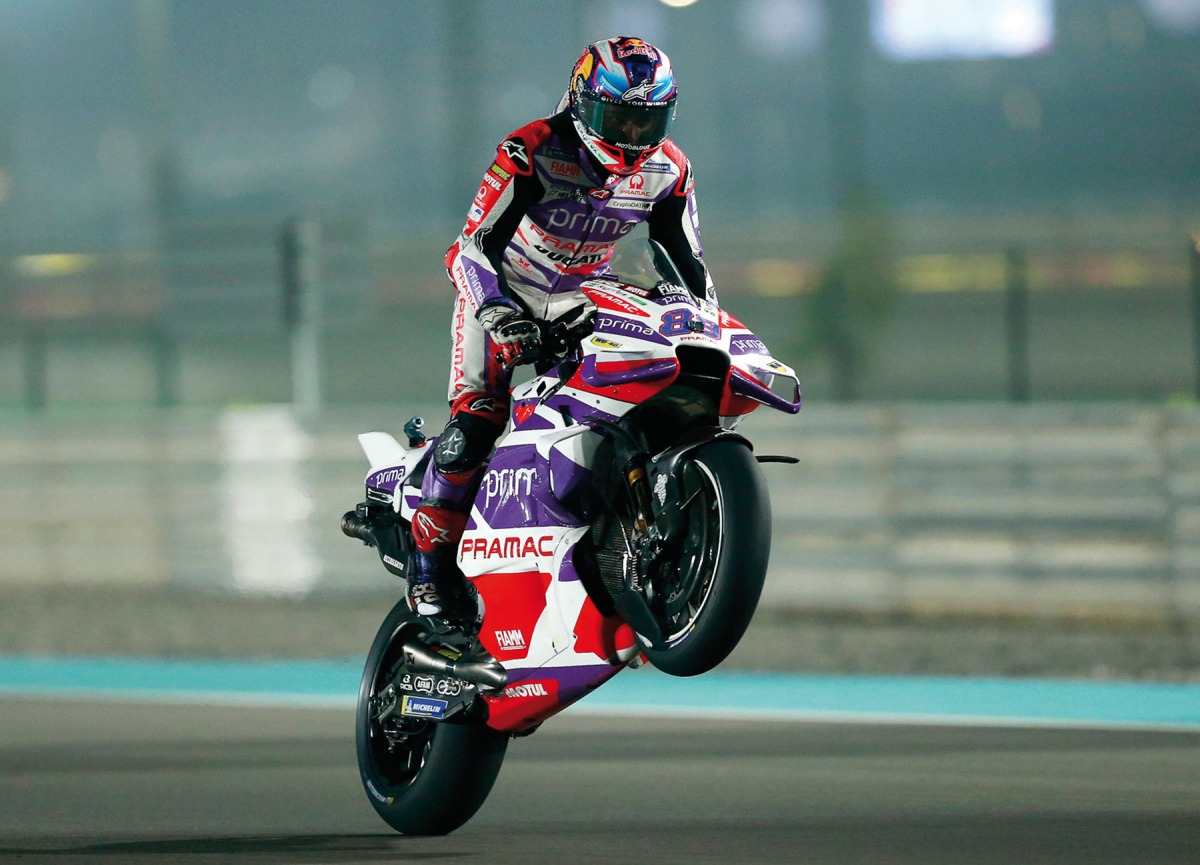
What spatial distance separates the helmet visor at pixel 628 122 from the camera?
5723mm

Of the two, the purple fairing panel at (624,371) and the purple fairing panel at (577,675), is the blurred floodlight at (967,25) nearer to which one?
the purple fairing panel at (624,371)

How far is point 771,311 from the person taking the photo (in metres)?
30.1

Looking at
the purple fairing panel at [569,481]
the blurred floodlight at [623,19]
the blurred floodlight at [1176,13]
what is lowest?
the blurred floodlight at [1176,13]

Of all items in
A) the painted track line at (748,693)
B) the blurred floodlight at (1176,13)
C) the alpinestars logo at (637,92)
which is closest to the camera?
the alpinestars logo at (637,92)

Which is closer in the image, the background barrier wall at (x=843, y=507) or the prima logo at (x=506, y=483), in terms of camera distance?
the prima logo at (x=506, y=483)

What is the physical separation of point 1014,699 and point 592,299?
4.49 m

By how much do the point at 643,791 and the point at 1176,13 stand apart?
83.0 ft

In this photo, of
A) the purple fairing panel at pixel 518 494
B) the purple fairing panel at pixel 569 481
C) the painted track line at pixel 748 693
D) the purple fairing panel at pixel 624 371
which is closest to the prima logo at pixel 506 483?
the purple fairing panel at pixel 518 494

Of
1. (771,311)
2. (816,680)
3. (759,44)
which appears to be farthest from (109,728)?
(771,311)

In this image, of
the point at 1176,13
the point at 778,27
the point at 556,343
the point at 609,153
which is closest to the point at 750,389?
the point at 556,343

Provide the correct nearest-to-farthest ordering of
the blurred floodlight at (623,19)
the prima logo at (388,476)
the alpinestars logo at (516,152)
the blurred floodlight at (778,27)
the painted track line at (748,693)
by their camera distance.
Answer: the alpinestars logo at (516,152) → the prima logo at (388,476) → the painted track line at (748,693) → the blurred floodlight at (623,19) → the blurred floodlight at (778,27)

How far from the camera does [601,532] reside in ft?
18.2

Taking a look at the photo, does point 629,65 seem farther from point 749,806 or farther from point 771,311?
point 771,311

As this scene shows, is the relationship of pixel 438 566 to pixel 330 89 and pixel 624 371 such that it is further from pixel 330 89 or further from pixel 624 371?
pixel 330 89
